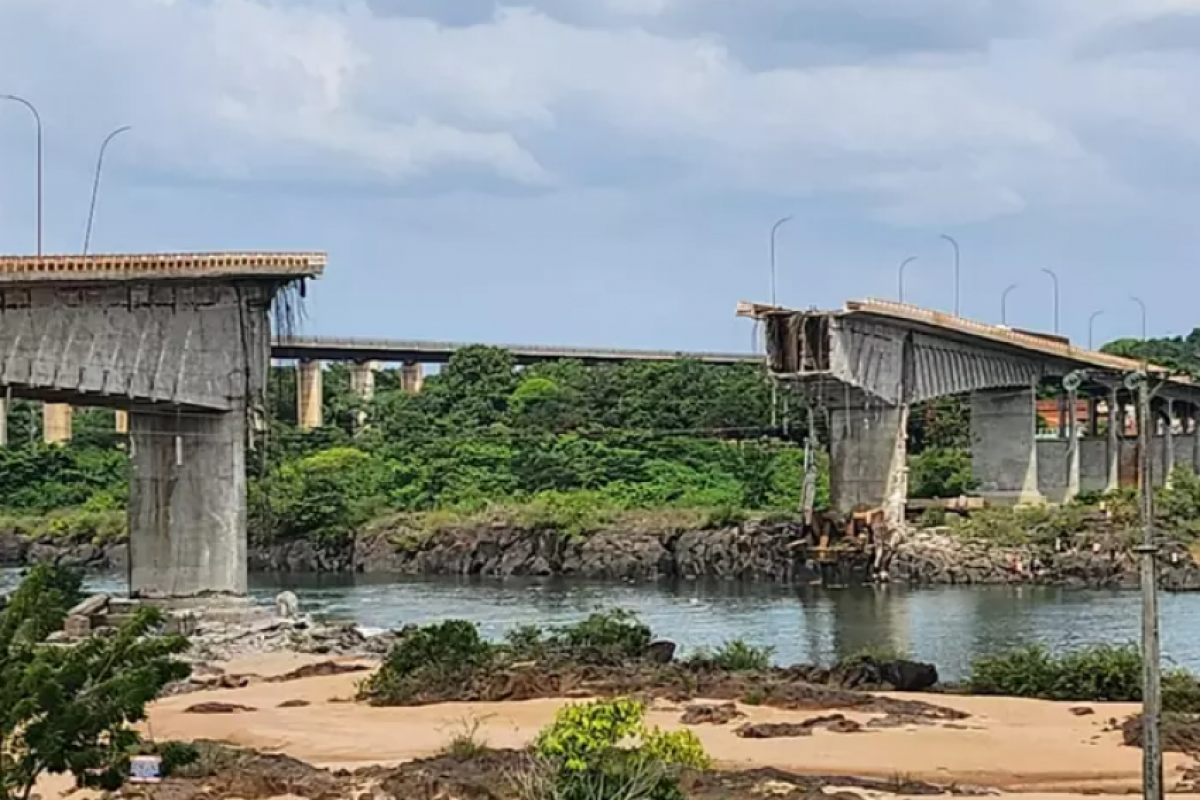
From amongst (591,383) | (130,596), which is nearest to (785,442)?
(591,383)

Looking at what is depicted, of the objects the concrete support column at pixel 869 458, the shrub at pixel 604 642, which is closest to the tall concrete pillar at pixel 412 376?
the concrete support column at pixel 869 458

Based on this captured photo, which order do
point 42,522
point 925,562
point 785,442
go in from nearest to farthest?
point 925,562, point 42,522, point 785,442

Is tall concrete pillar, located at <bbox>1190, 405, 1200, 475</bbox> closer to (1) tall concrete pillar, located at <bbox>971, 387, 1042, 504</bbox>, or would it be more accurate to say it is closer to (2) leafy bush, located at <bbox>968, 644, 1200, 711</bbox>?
(1) tall concrete pillar, located at <bbox>971, 387, 1042, 504</bbox>

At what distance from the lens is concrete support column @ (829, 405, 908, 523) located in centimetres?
7688

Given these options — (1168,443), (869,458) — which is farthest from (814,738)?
(1168,443)

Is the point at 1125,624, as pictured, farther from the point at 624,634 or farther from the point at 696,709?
the point at 696,709

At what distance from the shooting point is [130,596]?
46.4 m

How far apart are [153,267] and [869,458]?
40.0m

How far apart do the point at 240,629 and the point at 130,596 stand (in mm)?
3934

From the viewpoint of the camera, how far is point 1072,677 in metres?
34.2

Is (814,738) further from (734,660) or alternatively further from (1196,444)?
(1196,444)

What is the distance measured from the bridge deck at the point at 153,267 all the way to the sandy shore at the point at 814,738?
446 inches

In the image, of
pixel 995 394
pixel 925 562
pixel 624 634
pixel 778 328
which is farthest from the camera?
pixel 995 394

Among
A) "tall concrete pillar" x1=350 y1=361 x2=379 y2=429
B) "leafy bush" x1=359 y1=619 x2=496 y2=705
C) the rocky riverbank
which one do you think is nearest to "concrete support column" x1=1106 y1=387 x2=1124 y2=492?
the rocky riverbank
